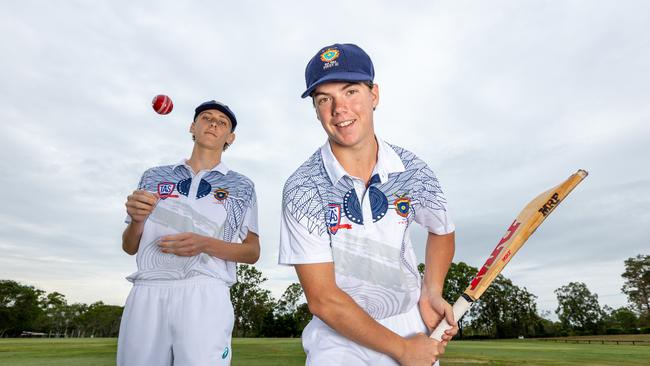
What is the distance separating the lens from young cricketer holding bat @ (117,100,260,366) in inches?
144

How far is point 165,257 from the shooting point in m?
3.97

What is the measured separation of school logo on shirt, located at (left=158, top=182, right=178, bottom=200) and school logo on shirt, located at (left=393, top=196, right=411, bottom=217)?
233cm

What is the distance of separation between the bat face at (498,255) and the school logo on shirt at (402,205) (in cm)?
85

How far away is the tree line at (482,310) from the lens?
63219 millimetres

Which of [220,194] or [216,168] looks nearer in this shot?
[220,194]

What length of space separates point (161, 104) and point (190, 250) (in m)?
1.87

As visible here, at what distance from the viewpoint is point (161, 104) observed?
4.93 meters

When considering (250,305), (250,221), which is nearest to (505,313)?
(250,305)

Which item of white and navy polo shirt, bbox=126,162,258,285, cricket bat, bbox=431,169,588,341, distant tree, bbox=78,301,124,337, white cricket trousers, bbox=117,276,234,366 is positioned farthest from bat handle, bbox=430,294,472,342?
distant tree, bbox=78,301,124,337

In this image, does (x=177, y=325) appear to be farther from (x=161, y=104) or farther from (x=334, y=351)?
(x=161, y=104)

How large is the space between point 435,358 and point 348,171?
1.10 meters

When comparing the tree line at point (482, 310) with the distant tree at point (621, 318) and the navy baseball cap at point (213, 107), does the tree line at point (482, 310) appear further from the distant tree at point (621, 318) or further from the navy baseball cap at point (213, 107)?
the navy baseball cap at point (213, 107)

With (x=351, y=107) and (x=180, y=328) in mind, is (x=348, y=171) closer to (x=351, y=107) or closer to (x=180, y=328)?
(x=351, y=107)

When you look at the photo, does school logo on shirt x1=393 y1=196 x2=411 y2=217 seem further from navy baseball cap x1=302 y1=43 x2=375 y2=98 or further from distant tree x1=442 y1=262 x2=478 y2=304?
distant tree x1=442 y1=262 x2=478 y2=304
